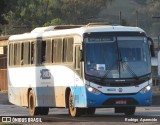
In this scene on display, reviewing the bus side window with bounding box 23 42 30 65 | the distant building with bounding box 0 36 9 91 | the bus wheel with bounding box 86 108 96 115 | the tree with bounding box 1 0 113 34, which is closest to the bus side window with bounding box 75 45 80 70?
the bus wheel with bounding box 86 108 96 115

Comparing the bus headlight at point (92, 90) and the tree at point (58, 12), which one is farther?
the tree at point (58, 12)

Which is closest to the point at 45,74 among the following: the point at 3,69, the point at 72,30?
the point at 72,30

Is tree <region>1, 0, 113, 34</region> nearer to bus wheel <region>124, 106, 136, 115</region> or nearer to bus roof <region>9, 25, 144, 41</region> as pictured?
bus roof <region>9, 25, 144, 41</region>

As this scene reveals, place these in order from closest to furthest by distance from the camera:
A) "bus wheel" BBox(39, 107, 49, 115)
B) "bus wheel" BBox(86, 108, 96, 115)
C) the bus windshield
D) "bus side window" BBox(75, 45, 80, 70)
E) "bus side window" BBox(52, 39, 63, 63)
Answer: the bus windshield → "bus side window" BBox(75, 45, 80, 70) → "bus side window" BBox(52, 39, 63, 63) → "bus wheel" BBox(86, 108, 96, 115) → "bus wheel" BBox(39, 107, 49, 115)

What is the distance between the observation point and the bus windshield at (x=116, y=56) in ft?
84.1

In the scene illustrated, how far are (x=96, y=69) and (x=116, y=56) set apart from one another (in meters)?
0.79

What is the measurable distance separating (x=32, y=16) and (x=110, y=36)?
85093 millimetres

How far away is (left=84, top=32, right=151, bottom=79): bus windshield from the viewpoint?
84.1 ft

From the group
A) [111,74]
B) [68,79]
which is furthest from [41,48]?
[111,74]

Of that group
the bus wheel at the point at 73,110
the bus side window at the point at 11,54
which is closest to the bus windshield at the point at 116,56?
the bus wheel at the point at 73,110

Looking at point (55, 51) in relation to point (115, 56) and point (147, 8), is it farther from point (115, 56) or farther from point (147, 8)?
point (147, 8)

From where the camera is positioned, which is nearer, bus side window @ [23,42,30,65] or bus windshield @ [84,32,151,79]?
bus windshield @ [84,32,151,79]

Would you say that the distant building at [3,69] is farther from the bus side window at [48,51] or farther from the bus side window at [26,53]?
the bus side window at [48,51]

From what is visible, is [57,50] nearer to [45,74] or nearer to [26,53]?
[45,74]
